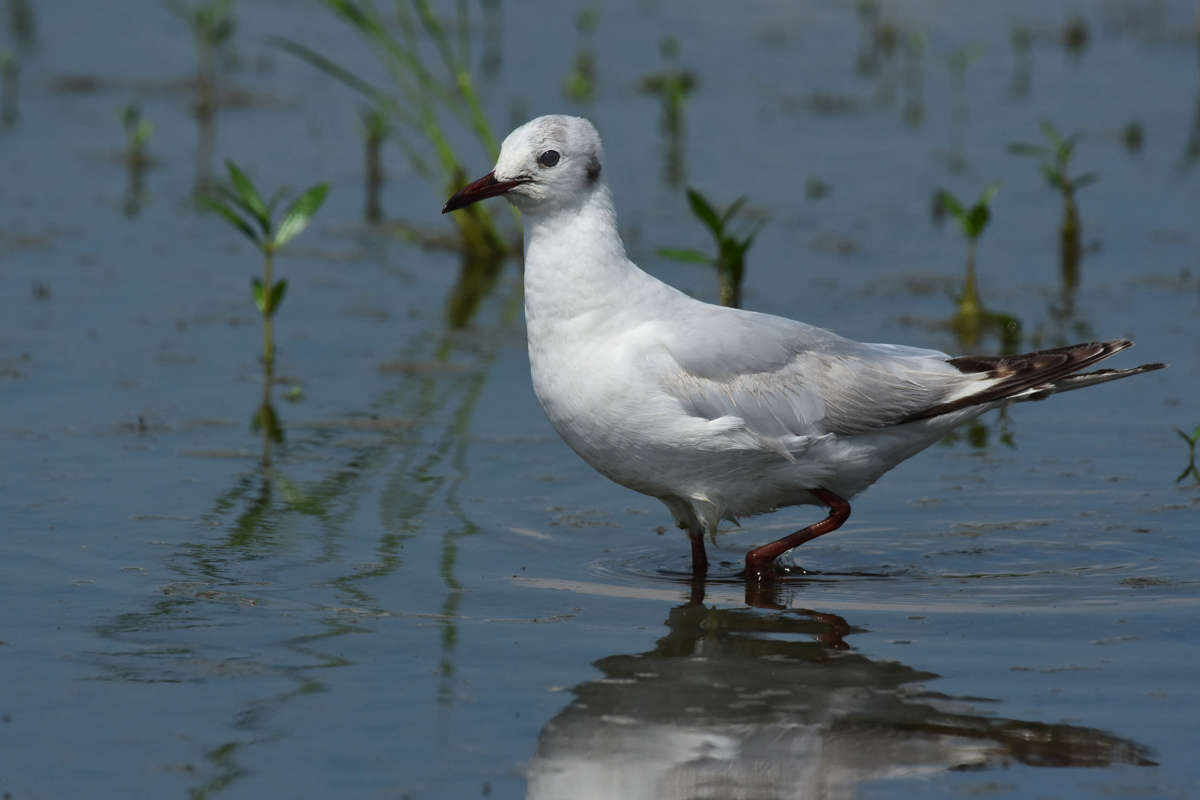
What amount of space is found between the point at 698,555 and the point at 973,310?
358 cm

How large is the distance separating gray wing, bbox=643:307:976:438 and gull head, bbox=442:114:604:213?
605mm

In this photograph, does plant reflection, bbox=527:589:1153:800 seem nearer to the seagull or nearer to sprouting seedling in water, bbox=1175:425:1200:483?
the seagull

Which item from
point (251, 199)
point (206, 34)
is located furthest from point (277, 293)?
point (206, 34)

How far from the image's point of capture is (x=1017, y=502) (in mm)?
6355

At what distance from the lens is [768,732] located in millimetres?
4203

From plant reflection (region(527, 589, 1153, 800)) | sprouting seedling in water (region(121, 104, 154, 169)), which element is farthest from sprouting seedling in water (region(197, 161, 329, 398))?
sprouting seedling in water (region(121, 104, 154, 169))

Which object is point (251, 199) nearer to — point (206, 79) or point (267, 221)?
point (267, 221)

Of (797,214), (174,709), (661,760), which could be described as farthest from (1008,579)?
(797,214)

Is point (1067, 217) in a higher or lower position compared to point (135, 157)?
lower

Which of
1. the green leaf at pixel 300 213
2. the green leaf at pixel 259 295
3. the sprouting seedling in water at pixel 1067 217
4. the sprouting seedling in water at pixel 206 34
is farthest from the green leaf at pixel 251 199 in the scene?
the sprouting seedling in water at pixel 206 34

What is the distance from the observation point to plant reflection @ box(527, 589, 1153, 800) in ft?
13.0

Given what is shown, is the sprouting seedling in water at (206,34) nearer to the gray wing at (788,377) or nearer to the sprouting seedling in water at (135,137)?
the sprouting seedling in water at (135,137)

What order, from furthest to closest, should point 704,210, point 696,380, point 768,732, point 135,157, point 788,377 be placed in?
1. point 135,157
2. point 704,210
3. point 788,377
4. point 696,380
5. point 768,732

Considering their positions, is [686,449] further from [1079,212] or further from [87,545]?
[1079,212]
